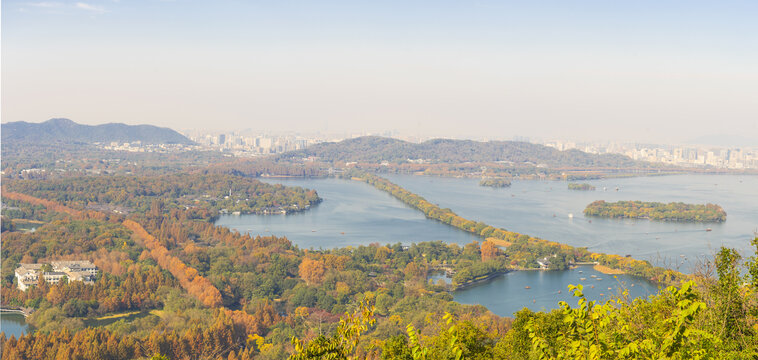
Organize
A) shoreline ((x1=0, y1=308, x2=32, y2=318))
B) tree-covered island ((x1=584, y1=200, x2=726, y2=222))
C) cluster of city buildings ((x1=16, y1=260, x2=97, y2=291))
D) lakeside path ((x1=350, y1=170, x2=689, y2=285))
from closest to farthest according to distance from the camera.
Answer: shoreline ((x1=0, y1=308, x2=32, y2=318)) → cluster of city buildings ((x1=16, y1=260, x2=97, y2=291)) → lakeside path ((x1=350, y1=170, x2=689, y2=285)) → tree-covered island ((x1=584, y1=200, x2=726, y2=222))

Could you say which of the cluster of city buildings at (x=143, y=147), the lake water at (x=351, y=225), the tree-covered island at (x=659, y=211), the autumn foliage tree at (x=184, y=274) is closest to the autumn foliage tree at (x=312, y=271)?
the autumn foliage tree at (x=184, y=274)

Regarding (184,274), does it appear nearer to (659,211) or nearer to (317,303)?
(317,303)

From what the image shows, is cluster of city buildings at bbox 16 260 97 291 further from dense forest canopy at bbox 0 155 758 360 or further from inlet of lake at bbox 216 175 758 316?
inlet of lake at bbox 216 175 758 316

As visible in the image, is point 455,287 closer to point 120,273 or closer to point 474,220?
point 120,273

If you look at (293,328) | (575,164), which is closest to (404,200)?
(293,328)

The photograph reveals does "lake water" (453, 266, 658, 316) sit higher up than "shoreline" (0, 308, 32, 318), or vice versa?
"lake water" (453, 266, 658, 316)


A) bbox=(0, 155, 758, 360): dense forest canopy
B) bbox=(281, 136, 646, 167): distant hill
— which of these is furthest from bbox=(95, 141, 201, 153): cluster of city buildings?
bbox=(0, 155, 758, 360): dense forest canopy
